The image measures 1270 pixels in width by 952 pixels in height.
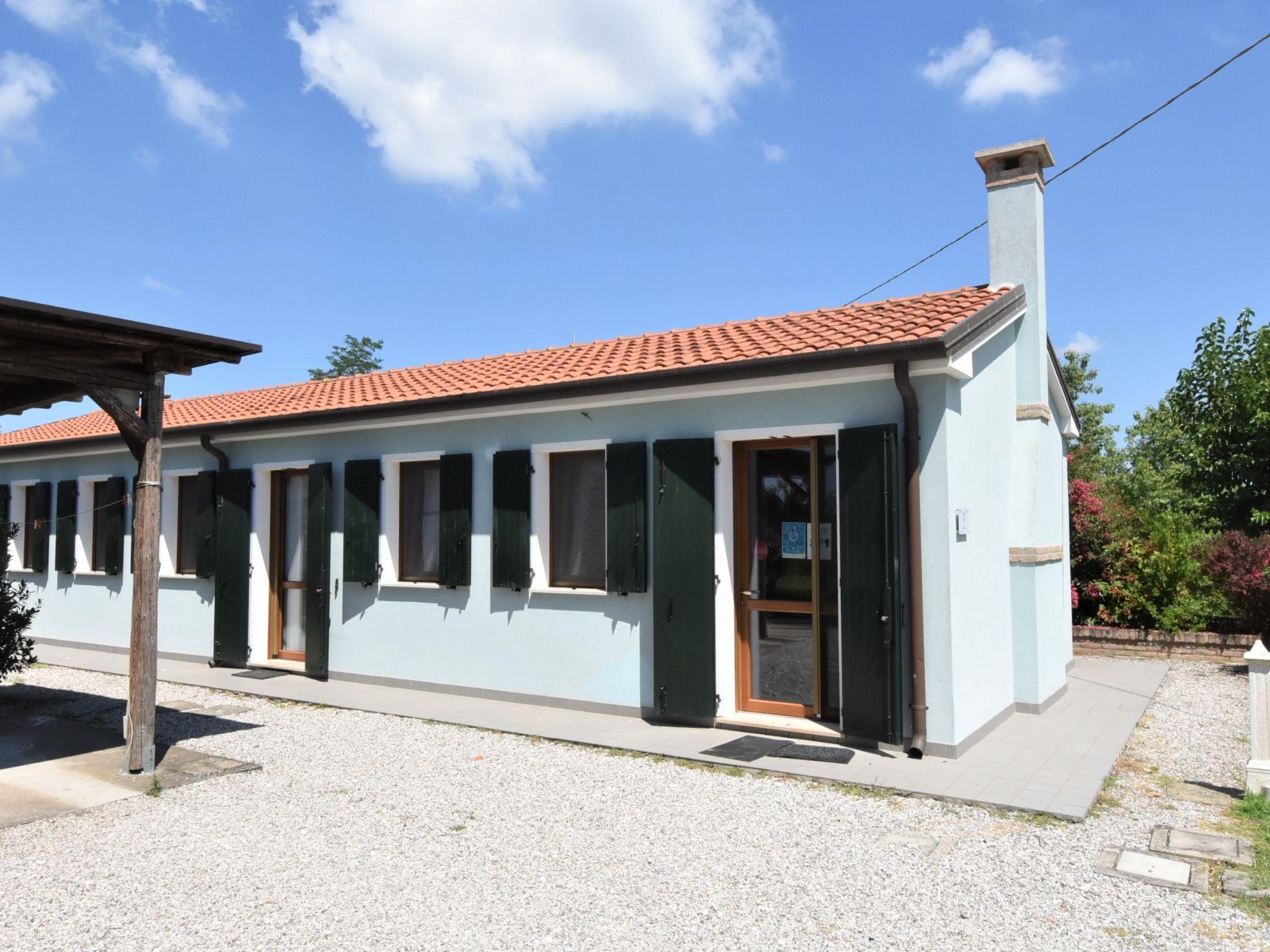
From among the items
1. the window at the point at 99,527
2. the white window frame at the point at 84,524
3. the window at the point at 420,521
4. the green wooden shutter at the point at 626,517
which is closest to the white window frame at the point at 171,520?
the window at the point at 99,527

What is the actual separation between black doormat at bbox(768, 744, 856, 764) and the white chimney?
4.42 m

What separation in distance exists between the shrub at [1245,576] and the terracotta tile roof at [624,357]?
22.1 ft

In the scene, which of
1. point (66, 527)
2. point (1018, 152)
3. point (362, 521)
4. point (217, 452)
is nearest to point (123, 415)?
point (362, 521)

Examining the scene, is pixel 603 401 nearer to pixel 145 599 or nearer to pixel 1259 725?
pixel 145 599

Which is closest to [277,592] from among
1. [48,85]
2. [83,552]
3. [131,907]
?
[83,552]

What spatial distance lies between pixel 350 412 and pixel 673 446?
4036 mm

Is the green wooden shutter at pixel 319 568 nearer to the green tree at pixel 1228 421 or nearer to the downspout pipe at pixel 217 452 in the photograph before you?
the downspout pipe at pixel 217 452

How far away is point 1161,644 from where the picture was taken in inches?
474

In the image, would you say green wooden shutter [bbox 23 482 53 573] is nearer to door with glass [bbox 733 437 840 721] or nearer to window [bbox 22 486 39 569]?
window [bbox 22 486 39 569]

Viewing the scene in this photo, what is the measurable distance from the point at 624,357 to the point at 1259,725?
242 inches

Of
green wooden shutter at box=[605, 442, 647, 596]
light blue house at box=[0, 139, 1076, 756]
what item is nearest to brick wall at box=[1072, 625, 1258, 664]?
light blue house at box=[0, 139, 1076, 756]

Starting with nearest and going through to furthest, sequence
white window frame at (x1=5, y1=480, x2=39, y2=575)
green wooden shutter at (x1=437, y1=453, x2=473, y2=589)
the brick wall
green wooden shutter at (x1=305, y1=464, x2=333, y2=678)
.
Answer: green wooden shutter at (x1=437, y1=453, x2=473, y2=589)
green wooden shutter at (x1=305, y1=464, x2=333, y2=678)
the brick wall
white window frame at (x1=5, y1=480, x2=39, y2=575)

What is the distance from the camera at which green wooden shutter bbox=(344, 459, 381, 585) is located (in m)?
9.48

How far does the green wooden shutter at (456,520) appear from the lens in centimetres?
888
